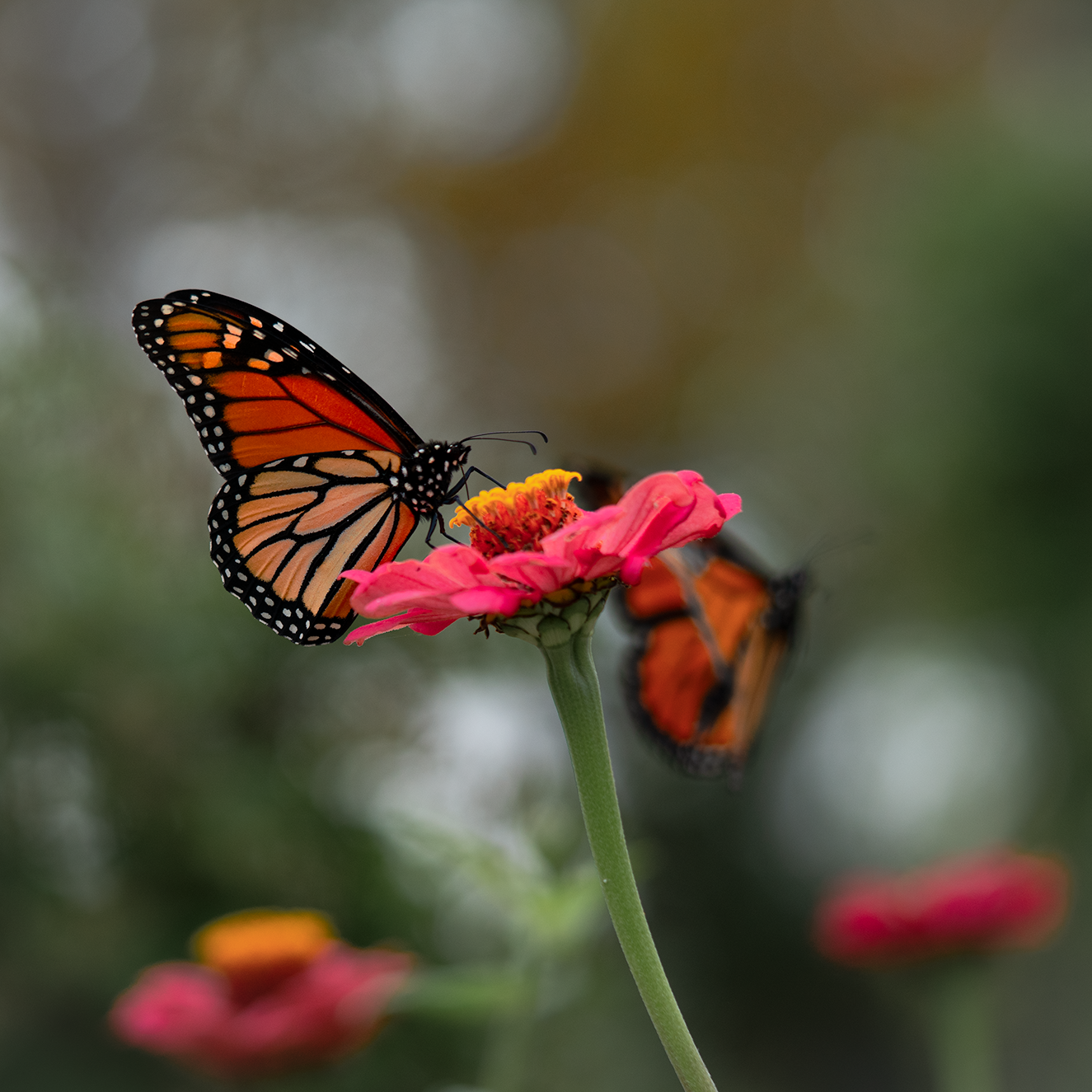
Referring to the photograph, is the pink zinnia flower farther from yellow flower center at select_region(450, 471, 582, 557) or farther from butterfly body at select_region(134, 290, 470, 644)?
butterfly body at select_region(134, 290, 470, 644)

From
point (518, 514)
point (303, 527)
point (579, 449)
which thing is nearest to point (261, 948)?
point (303, 527)

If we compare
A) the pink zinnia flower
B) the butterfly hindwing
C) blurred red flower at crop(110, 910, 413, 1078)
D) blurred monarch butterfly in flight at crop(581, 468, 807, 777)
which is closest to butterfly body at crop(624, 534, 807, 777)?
blurred monarch butterfly in flight at crop(581, 468, 807, 777)

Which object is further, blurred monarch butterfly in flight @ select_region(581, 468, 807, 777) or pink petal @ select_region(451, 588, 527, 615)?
blurred monarch butterfly in flight @ select_region(581, 468, 807, 777)

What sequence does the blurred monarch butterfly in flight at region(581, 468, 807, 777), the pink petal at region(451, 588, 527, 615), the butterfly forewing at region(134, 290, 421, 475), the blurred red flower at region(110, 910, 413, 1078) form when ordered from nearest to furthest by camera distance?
the pink petal at region(451, 588, 527, 615)
the butterfly forewing at region(134, 290, 421, 475)
the blurred red flower at region(110, 910, 413, 1078)
the blurred monarch butterfly in flight at region(581, 468, 807, 777)

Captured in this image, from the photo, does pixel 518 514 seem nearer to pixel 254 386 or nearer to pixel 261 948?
pixel 254 386

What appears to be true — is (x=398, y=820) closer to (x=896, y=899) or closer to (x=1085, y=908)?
(x=896, y=899)

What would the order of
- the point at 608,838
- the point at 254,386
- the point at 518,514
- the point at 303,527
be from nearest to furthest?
the point at 608,838
the point at 518,514
the point at 254,386
the point at 303,527

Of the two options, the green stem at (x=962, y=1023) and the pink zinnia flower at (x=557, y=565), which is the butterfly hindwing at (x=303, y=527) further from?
the green stem at (x=962, y=1023)
